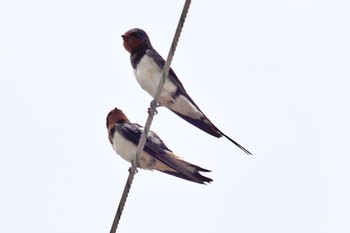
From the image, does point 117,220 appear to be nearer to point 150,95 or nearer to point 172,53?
point 172,53

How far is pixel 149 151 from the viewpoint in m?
7.07

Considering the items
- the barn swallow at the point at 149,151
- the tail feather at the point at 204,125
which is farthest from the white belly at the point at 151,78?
the barn swallow at the point at 149,151

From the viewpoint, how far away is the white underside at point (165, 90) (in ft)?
A: 23.4

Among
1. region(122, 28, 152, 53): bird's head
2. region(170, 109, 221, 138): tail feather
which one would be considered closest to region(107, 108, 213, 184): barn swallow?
region(170, 109, 221, 138): tail feather

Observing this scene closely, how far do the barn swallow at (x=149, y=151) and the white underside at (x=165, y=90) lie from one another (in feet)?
0.96

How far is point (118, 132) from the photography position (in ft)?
24.5

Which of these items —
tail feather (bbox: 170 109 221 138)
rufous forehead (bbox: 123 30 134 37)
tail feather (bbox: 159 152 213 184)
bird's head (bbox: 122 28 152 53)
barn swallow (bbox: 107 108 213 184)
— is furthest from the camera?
rufous forehead (bbox: 123 30 134 37)

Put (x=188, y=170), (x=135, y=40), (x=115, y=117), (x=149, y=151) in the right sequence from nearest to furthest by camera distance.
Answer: (x=188, y=170), (x=149, y=151), (x=135, y=40), (x=115, y=117)

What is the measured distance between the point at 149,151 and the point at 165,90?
475mm

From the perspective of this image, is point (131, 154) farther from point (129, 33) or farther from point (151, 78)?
point (129, 33)

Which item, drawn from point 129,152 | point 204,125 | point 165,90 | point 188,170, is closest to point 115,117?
point 129,152

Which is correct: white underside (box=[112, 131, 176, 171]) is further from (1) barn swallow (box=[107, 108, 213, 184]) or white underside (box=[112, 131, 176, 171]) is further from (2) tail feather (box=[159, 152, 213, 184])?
(2) tail feather (box=[159, 152, 213, 184])

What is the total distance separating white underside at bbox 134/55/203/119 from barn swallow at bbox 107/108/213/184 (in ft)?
0.96

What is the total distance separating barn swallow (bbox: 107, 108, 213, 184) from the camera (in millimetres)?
6576
